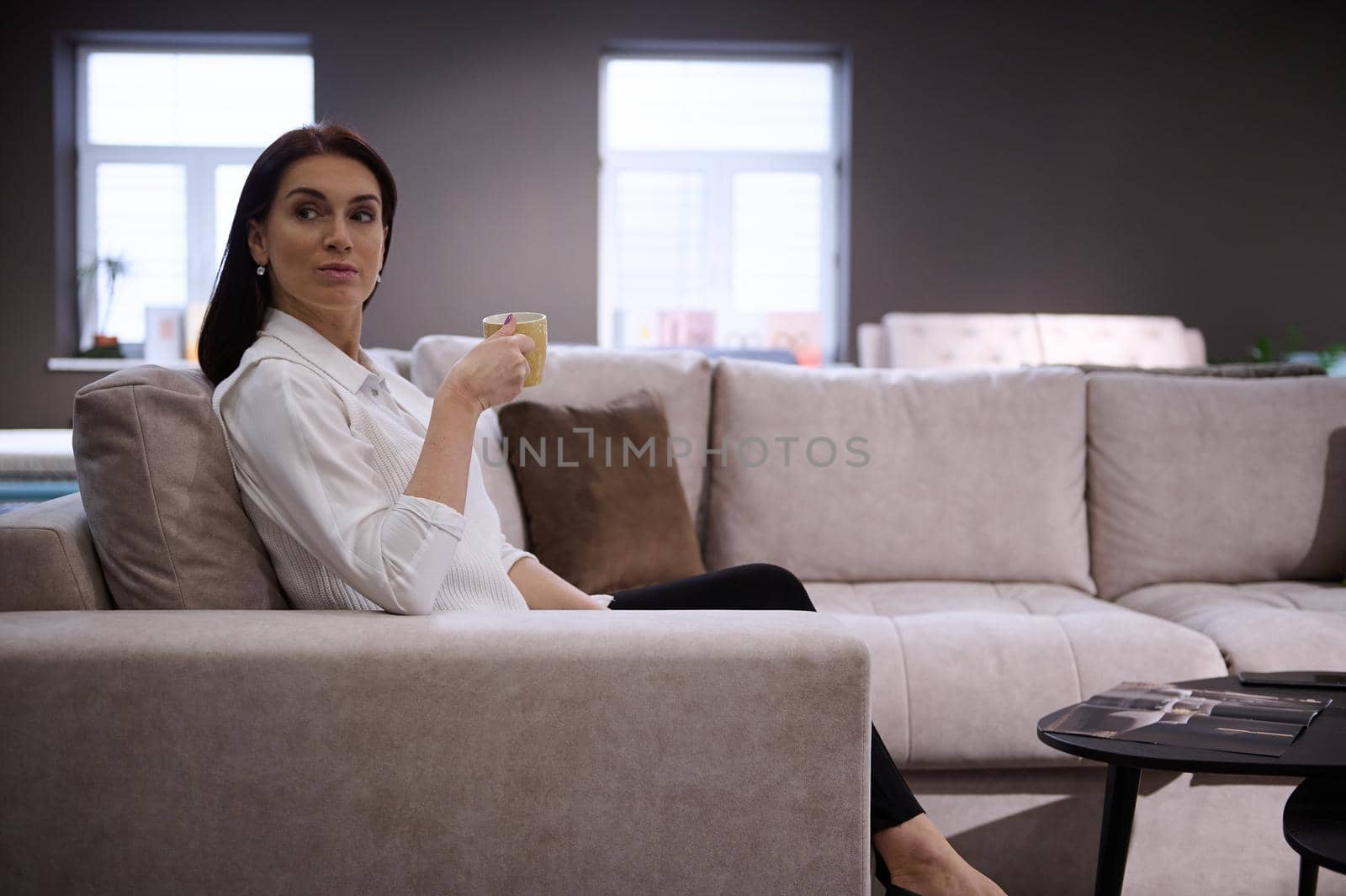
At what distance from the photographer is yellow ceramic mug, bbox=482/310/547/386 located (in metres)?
1.29

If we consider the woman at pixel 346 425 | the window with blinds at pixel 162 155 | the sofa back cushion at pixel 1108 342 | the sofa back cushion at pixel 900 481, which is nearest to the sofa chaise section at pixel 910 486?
the sofa back cushion at pixel 900 481

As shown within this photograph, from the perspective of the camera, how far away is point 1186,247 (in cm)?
634

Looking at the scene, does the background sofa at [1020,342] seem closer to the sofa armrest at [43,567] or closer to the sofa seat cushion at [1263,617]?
the sofa seat cushion at [1263,617]

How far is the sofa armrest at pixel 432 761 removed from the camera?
97cm

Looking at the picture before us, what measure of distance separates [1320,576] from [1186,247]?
443 centimetres

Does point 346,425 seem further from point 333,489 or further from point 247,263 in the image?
point 247,263

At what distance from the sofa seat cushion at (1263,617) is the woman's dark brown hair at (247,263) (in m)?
1.65

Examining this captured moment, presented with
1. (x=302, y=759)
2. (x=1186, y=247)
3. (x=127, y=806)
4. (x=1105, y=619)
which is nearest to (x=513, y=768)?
(x=302, y=759)

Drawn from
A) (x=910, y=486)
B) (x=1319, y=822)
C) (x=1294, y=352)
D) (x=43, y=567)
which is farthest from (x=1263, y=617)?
(x=1294, y=352)

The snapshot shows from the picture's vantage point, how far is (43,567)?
3.64ft

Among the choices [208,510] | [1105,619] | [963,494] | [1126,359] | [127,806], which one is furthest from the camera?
[1126,359]

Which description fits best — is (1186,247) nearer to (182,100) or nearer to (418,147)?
(418,147)

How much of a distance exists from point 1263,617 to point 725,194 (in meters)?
4.87

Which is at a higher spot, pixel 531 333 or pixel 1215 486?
pixel 531 333
